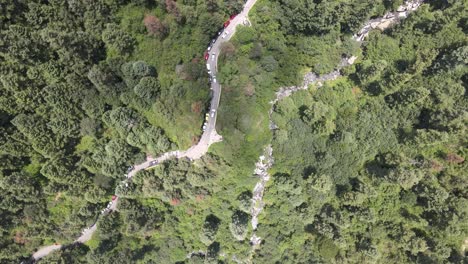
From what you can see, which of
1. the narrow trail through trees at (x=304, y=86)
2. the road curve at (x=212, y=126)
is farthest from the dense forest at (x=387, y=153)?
the road curve at (x=212, y=126)

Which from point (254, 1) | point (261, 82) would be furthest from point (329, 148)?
point (254, 1)

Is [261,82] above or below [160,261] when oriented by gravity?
above

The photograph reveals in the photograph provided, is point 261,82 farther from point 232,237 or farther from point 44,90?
point 44,90

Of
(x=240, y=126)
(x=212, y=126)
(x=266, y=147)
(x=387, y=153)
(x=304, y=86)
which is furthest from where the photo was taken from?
(x=387, y=153)

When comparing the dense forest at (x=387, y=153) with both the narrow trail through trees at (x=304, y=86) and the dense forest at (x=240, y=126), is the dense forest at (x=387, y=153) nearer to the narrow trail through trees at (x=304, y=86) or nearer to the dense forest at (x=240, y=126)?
the dense forest at (x=240, y=126)

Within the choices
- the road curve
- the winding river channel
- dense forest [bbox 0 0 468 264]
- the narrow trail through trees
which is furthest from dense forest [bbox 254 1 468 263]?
the road curve

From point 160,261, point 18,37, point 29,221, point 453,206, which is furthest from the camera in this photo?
point 160,261

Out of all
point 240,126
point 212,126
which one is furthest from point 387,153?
point 212,126

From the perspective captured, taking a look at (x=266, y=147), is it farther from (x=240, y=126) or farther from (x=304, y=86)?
(x=304, y=86)

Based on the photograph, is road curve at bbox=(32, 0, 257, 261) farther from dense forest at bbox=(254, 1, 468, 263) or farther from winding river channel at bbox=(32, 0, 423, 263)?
dense forest at bbox=(254, 1, 468, 263)
